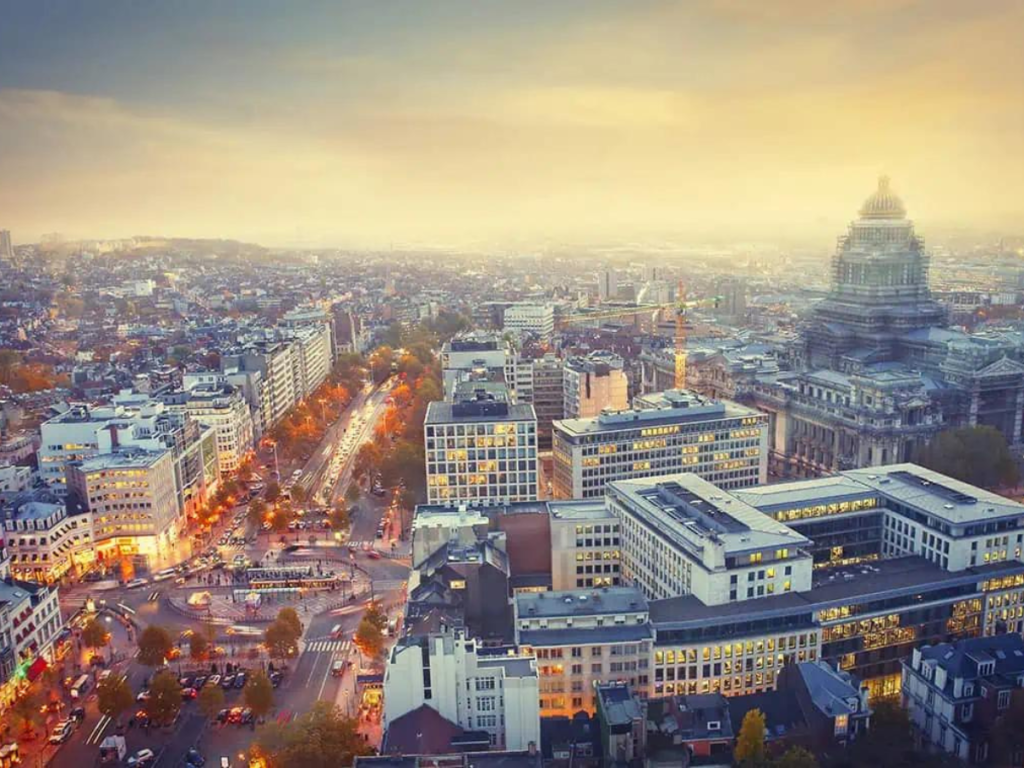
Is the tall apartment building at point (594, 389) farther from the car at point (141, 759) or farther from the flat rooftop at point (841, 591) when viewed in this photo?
the car at point (141, 759)

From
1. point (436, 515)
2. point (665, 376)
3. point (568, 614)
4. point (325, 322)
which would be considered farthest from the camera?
point (325, 322)

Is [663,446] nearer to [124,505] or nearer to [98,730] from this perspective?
[124,505]

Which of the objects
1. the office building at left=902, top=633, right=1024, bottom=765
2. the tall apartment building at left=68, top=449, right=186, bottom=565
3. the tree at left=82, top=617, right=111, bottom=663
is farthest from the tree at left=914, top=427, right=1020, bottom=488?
the tree at left=82, top=617, right=111, bottom=663

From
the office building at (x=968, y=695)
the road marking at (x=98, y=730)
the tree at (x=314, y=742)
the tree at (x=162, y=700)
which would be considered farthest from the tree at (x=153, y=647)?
the office building at (x=968, y=695)

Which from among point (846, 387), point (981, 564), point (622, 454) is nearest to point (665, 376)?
point (846, 387)

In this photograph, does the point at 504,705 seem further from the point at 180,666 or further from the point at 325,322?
the point at 325,322

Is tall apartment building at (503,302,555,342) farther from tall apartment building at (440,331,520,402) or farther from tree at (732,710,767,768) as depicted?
tree at (732,710,767,768)
